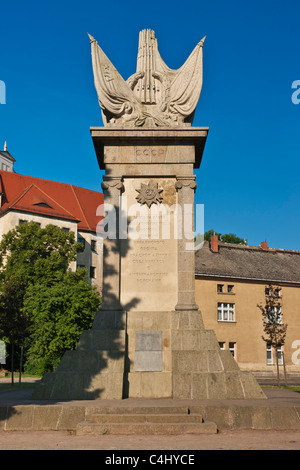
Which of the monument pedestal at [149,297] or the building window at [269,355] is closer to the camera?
the monument pedestal at [149,297]

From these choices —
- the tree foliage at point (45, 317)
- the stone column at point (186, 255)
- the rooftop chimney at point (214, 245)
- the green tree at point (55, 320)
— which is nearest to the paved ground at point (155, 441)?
the stone column at point (186, 255)

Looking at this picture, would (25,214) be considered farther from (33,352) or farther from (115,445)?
(115,445)

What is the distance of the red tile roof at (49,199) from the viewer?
2726 inches

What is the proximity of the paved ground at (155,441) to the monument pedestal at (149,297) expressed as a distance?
2.83 m

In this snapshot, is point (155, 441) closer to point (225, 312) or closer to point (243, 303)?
point (225, 312)

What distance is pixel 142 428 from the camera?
8.95m

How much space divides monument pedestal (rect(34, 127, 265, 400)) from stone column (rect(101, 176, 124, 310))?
1.1 inches

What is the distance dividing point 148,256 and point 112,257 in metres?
1.06

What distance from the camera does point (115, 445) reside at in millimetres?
7789

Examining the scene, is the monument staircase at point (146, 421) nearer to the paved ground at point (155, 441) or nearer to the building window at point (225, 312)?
the paved ground at point (155, 441)

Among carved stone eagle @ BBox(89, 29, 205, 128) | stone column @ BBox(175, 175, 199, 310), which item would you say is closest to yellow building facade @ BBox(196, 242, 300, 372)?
carved stone eagle @ BBox(89, 29, 205, 128)
